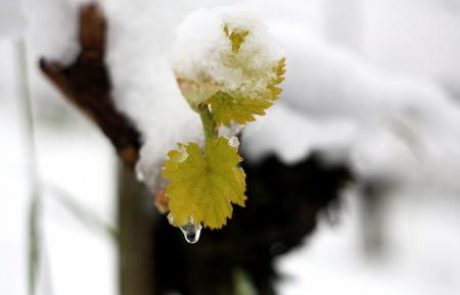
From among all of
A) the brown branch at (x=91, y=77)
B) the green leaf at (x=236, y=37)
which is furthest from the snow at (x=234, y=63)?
the brown branch at (x=91, y=77)

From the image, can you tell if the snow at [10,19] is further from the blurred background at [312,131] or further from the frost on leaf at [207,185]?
the frost on leaf at [207,185]

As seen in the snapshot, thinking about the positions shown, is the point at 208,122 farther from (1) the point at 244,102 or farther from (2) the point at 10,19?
(2) the point at 10,19

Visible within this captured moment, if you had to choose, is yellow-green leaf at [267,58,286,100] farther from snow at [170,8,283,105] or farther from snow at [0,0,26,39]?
snow at [0,0,26,39]

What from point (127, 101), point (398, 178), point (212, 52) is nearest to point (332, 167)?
point (127, 101)

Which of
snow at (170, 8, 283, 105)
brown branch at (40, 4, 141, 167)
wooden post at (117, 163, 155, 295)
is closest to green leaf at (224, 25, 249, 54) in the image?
snow at (170, 8, 283, 105)

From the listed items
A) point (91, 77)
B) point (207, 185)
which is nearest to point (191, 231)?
point (207, 185)

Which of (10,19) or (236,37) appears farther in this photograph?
(10,19)
